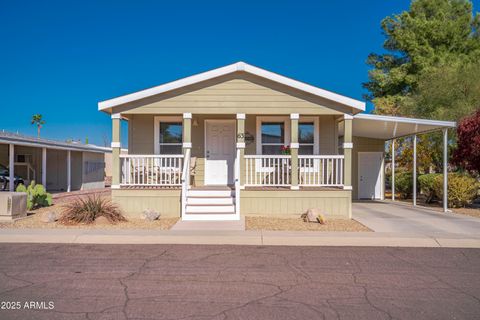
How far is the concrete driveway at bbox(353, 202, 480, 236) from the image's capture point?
908 centimetres

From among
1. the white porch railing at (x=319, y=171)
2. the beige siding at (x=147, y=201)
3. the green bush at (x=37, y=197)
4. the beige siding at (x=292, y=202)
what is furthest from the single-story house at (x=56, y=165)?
the white porch railing at (x=319, y=171)

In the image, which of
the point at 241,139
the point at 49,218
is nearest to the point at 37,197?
the point at 49,218

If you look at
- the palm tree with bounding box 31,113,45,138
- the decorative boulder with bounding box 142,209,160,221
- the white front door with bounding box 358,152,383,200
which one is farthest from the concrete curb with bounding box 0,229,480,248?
the palm tree with bounding box 31,113,45,138

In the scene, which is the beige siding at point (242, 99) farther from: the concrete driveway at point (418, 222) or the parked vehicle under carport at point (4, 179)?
the parked vehicle under carport at point (4, 179)

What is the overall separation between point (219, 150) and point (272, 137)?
1817 mm

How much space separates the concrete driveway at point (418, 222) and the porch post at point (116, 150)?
273 inches

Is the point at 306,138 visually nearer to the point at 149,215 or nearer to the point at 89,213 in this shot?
the point at 149,215

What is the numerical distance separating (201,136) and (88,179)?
1469cm

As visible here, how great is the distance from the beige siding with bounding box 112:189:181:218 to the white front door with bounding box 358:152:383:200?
33.3 feet

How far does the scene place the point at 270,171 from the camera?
1203 centimetres

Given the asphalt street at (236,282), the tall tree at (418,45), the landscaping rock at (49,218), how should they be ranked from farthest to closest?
1. the tall tree at (418,45)
2. the landscaping rock at (49,218)
3. the asphalt street at (236,282)

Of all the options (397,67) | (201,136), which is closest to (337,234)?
(201,136)

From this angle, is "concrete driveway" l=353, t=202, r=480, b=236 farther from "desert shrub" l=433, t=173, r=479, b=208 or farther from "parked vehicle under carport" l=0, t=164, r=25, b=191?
"parked vehicle under carport" l=0, t=164, r=25, b=191

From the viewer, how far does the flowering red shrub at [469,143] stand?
13234 millimetres
